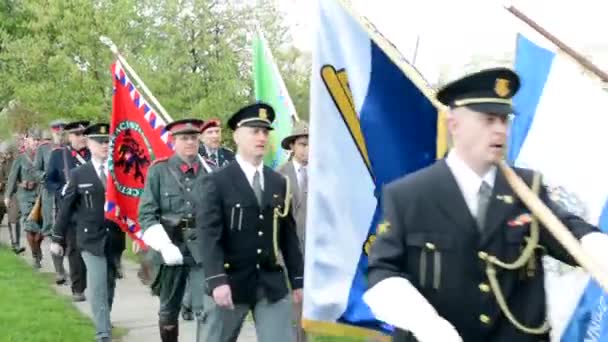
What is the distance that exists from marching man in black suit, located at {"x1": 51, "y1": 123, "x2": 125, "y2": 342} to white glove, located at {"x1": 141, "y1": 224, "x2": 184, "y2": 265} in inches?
56.2

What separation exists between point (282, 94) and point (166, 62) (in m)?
5.32

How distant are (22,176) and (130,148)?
21.3 ft

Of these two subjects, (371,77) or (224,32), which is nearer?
(371,77)

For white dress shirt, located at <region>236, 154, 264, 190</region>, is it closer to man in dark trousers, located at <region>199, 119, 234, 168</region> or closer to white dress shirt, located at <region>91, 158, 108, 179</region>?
man in dark trousers, located at <region>199, 119, 234, 168</region>

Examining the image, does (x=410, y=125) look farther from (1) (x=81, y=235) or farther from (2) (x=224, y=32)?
(2) (x=224, y=32)

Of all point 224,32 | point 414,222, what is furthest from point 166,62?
point 414,222

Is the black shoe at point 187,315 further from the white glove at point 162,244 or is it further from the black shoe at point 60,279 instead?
the black shoe at point 60,279

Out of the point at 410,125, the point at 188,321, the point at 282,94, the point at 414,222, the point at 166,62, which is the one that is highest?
the point at 166,62

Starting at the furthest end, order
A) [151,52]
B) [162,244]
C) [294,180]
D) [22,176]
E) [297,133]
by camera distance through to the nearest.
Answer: [151,52]
[22,176]
[297,133]
[294,180]
[162,244]

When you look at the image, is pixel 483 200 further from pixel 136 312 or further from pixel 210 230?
pixel 136 312

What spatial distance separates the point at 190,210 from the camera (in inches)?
295

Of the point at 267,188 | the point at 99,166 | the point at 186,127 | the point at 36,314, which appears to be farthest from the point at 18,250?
the point at 267,188

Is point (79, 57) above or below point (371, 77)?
above

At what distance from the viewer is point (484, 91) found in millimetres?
3439
